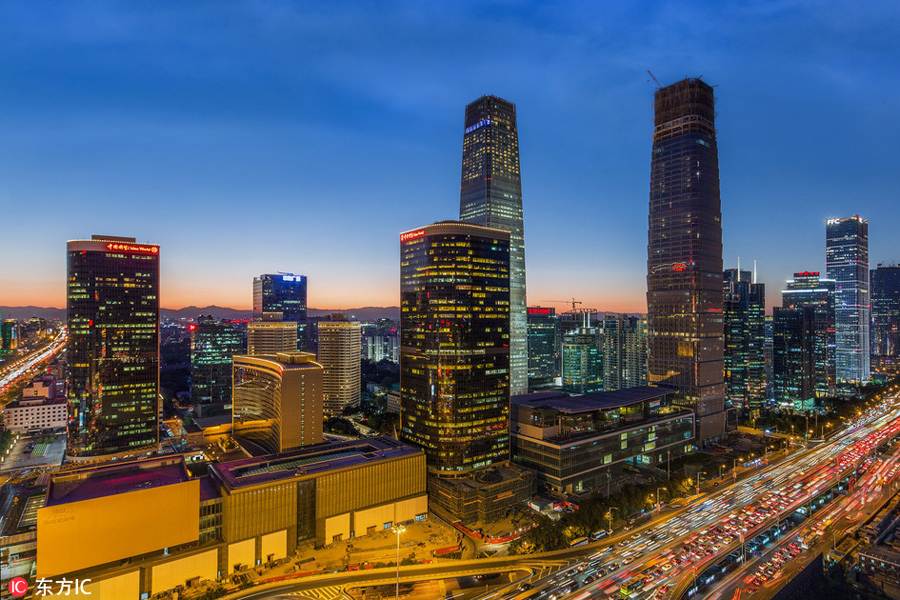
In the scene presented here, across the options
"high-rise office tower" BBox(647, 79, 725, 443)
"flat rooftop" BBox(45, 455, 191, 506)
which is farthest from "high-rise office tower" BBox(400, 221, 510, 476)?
"high-rise office tower" BBox(647, 79, 725, 443)

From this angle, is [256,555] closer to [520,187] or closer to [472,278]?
[472,278]

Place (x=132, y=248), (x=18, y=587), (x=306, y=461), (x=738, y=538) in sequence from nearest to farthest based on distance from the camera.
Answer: (x=18, y=587)
(x=738, y=538)
(x=306, y=461)
(x=132, y=248)

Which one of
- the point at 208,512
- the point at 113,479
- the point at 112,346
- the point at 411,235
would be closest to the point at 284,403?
the point at 208,512

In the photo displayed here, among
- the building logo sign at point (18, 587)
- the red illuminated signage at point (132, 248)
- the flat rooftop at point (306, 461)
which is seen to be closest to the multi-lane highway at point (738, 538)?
the flat rooftop at point (306, 461)

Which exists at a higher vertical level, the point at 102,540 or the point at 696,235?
the point at 696,235

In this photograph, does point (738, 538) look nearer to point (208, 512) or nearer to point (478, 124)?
point (208, 512)

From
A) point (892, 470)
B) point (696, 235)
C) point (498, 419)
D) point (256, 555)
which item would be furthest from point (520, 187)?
point (256, 555)

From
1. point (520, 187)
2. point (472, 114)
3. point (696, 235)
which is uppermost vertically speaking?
point (472, 114)

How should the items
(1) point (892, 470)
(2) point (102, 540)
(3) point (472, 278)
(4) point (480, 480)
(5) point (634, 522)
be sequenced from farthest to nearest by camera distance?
(1) point (892, 470), (3) point (472, 278), (4) point (480, 480), (5) point (634, 522), (2) point (102, 540)
